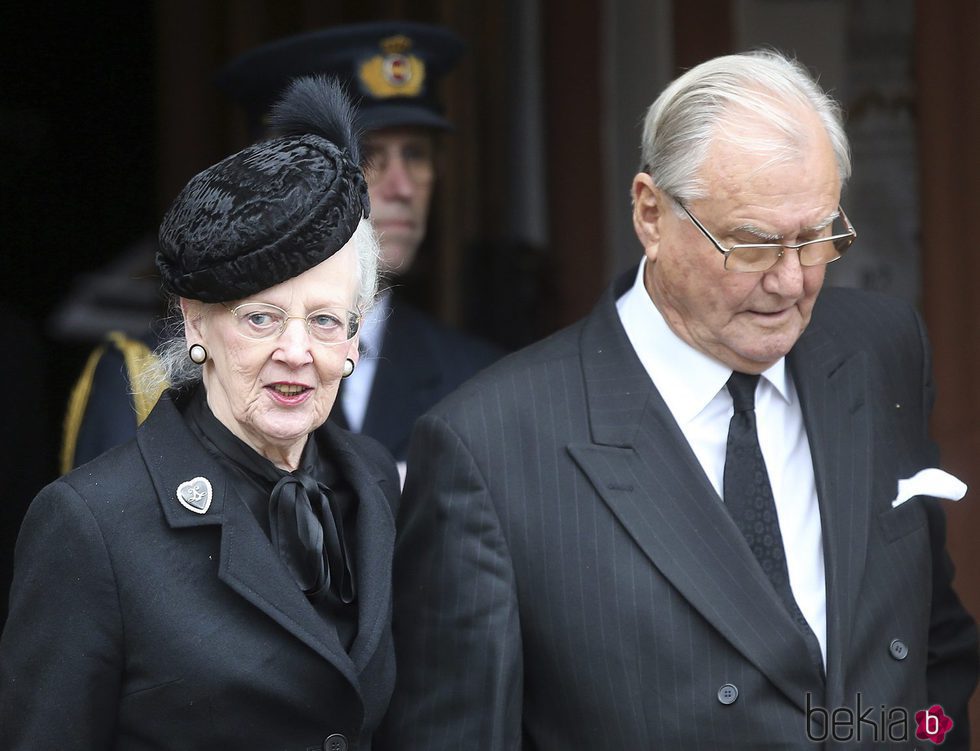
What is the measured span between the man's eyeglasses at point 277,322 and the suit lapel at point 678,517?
1.56 feet

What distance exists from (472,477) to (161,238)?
0.62m

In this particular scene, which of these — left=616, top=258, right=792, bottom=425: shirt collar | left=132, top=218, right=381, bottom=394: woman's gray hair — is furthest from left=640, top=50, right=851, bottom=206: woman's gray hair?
left=132, top=218, right=381, bottom=394: woman's gray hair

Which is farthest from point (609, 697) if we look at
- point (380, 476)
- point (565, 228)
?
point (565, 228)

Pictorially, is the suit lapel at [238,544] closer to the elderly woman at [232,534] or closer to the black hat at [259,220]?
the elderly woman at [232,534]

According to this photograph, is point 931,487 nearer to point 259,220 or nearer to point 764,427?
point 764,427

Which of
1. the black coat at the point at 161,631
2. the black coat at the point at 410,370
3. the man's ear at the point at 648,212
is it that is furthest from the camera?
the black coat at the point at 410,370

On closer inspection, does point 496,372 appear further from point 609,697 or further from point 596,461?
point 609,697

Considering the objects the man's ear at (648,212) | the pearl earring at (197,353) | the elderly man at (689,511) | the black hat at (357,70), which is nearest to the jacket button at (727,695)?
the elderly man at (689,511)

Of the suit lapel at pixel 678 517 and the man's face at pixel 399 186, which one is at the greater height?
the man's face at pixel 399 186

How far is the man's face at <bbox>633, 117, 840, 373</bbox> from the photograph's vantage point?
7.57 ft

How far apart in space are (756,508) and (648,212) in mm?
541

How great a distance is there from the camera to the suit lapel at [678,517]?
2252mm

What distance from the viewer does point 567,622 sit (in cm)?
229

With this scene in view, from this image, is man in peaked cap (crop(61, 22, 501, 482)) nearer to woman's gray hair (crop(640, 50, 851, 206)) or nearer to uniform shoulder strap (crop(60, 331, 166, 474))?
uniform shoulder strap (crop(60, 331, 166, 474))
